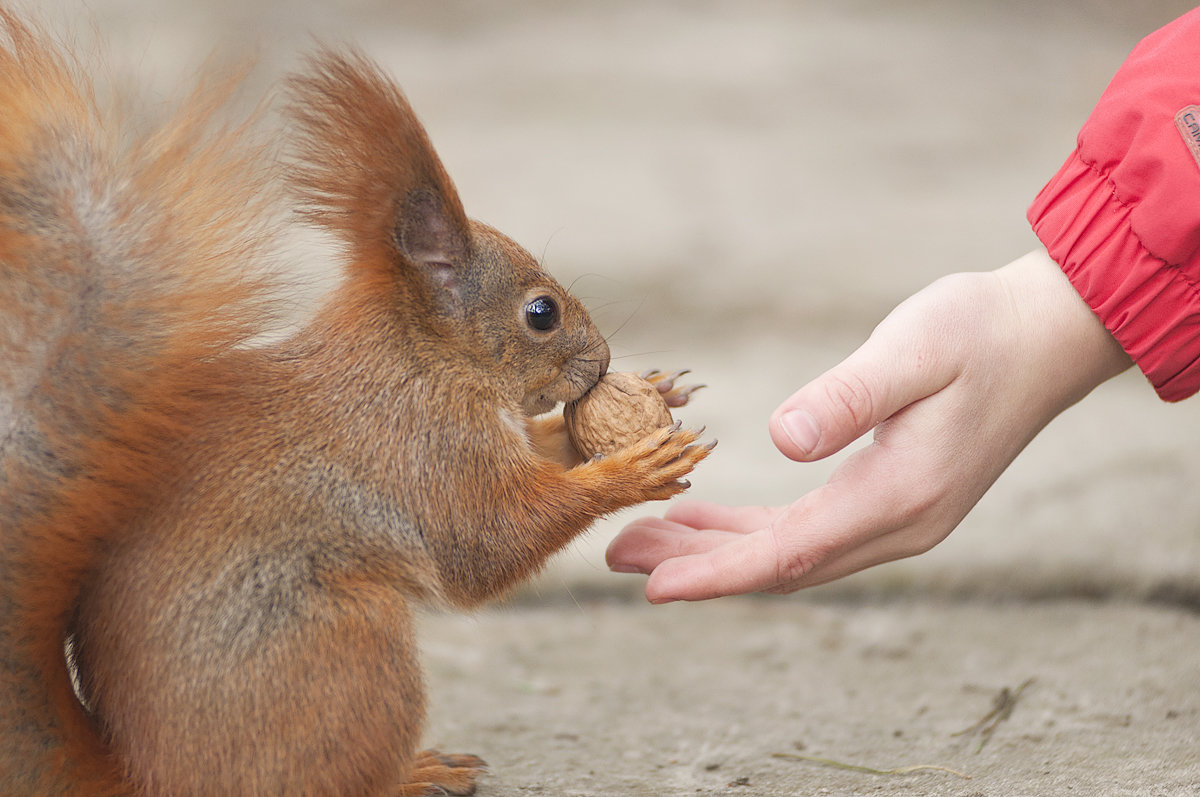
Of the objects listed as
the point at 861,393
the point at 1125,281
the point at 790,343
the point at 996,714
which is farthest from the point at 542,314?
the point at 790,343

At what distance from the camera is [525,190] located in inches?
133

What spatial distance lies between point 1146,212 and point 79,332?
3.64 feet

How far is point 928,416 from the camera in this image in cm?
131

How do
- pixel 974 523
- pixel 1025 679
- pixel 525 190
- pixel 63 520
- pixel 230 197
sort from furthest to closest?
pixel 525 190 → pixel 974 523 → pixel 1025 679 → pixel 230 197 → pixel 63 520

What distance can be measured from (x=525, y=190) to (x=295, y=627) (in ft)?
7.79

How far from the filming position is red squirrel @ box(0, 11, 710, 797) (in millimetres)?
1075

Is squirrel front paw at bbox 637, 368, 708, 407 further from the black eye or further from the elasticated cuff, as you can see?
the elasticated cuff

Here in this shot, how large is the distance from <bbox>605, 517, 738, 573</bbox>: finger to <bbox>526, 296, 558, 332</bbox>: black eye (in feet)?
0.92

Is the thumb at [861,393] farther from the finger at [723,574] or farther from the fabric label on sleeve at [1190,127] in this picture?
the fabric label on sleeve at [1190,127]

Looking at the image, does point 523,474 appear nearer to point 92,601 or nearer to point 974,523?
point 92,601

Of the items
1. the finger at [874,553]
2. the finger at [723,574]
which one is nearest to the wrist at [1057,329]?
the finger at [874,553]

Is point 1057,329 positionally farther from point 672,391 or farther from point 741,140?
point 741,140

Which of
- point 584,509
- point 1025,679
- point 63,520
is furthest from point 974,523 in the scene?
point 63,520

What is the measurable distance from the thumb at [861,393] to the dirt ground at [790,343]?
44cm
